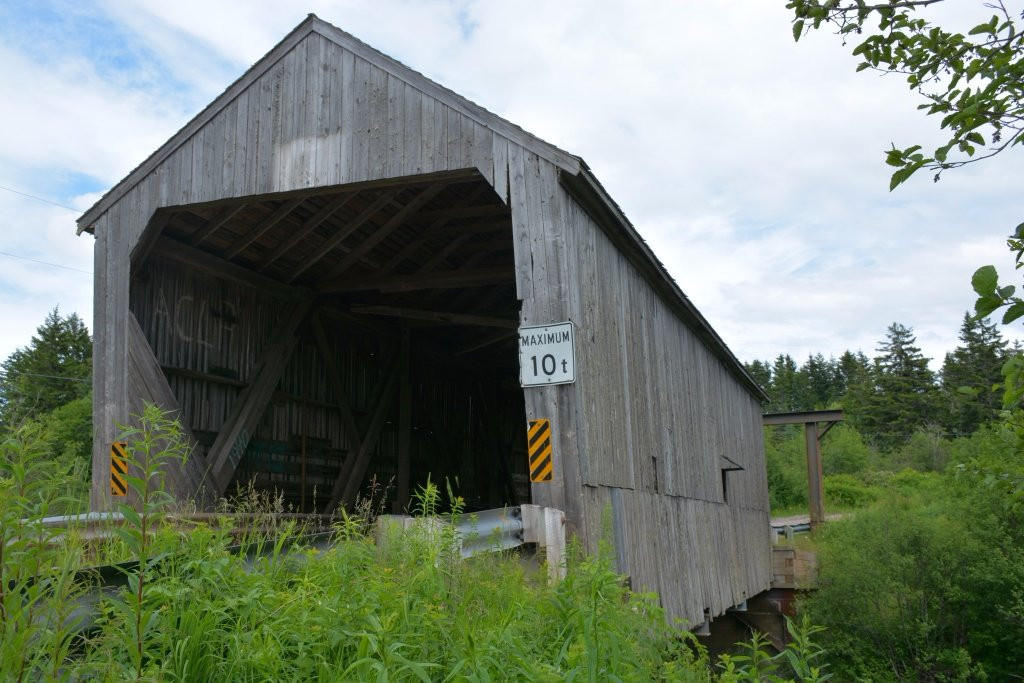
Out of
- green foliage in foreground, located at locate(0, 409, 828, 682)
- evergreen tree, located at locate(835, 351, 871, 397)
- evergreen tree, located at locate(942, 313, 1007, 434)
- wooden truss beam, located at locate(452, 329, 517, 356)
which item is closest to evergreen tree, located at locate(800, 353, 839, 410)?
evergreen tree, located at locate(835, 351, 871, 397)

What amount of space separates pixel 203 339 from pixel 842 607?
11643mm

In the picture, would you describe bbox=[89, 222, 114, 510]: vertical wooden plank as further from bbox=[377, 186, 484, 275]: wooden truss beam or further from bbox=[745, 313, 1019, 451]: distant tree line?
bbox=[745, 313, 1019, 451]: distant tree line

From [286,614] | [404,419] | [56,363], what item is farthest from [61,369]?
[286,614]

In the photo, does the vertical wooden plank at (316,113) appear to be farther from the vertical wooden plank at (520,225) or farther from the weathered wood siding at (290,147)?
the vertical wooden plank at (520,225)

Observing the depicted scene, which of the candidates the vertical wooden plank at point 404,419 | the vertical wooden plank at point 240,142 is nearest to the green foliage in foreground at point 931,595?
the vertical wooden plank at point 404,419

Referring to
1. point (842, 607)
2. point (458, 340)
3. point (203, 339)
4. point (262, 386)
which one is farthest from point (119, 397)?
point (842, 607)

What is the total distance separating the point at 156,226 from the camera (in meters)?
9.72

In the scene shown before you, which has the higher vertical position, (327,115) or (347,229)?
(327,115)

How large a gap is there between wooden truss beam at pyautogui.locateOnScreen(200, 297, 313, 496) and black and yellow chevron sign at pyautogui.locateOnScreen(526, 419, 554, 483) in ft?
14.8

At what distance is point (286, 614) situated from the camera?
384cm

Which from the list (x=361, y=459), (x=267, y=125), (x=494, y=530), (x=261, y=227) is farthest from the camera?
(x=361, y=459)

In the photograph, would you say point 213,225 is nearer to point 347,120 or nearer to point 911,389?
point 347,120

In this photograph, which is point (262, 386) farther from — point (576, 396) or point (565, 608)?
point (565, 608)

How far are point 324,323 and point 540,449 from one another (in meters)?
6.22
